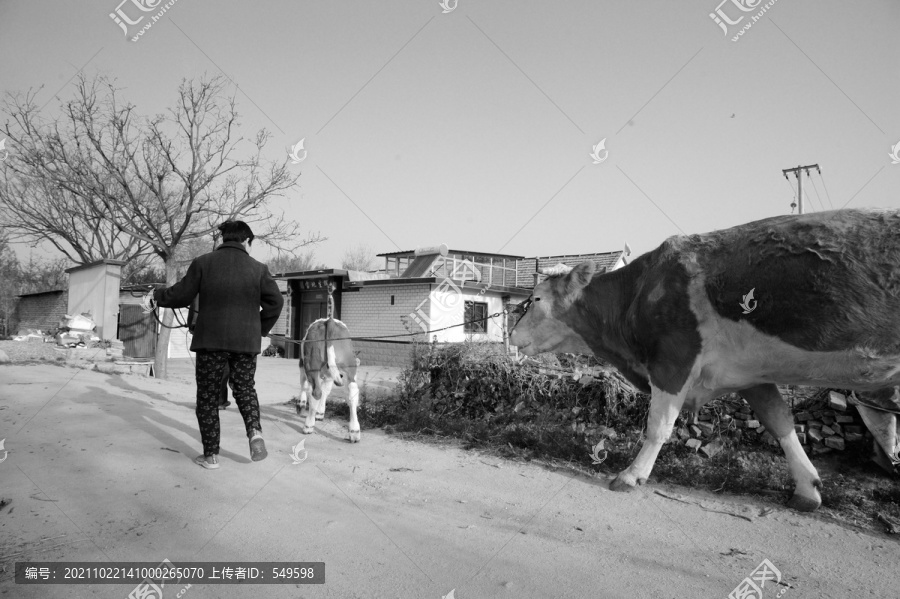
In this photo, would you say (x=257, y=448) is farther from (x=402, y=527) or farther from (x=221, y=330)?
(x=402, y=527)

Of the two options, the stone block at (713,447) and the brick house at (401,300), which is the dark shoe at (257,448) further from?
the brick house at (401,300)

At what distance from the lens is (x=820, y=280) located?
3.73 m

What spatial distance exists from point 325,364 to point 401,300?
630 inches

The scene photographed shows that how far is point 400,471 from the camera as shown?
5402 mm

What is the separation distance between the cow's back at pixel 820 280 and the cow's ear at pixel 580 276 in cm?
156

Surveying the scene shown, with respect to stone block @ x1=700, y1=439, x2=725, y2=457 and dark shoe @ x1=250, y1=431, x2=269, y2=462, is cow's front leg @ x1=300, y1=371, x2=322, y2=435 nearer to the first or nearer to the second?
dark shoe @ x1=250, y1=431, x2=269, y2=462

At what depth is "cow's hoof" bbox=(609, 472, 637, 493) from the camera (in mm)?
4727

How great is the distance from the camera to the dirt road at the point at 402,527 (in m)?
3.08

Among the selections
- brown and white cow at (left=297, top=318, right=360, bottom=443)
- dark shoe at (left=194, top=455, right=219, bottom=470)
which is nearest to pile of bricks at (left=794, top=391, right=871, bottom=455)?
brown and white cow at (left=297, top=318, right=360, bottom=443)

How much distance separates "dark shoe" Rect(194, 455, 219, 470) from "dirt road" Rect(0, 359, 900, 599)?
0.31 ft


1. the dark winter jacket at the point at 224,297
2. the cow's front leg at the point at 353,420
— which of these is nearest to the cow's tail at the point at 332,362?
the cow's front leg at the point at 353,420

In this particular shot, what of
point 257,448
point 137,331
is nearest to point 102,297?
point 137,331

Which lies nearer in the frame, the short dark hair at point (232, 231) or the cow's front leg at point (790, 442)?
the cow's front leg at point (790, 442)

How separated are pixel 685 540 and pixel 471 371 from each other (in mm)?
4261
